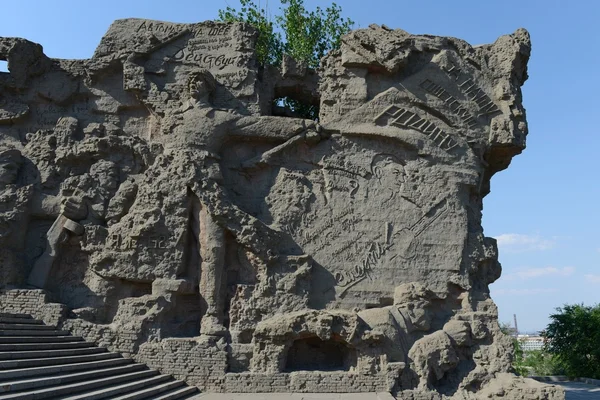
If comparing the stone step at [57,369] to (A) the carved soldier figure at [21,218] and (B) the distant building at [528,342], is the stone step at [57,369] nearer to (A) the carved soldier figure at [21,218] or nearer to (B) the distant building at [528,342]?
(A) the carved soldier figure at [21,218]

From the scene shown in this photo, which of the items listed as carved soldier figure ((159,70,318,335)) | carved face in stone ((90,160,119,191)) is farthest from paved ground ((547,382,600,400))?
carved face in stone ((90,160,119,191))

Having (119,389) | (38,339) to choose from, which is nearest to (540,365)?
(119,389)

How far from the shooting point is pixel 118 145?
8.93 meters

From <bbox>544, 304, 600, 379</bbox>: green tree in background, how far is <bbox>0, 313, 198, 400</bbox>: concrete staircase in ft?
44.6

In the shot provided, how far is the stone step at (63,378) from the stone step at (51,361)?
0.92ft

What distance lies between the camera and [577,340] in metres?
16.3

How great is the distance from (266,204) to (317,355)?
265 cm

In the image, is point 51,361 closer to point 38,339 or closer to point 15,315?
point 38,339

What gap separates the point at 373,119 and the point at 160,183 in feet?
12.9

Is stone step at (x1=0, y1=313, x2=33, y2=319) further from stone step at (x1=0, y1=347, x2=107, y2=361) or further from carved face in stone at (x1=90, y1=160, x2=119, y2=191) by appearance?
carved face in stone at (x1=90, y1=160, x2=119, y2=191)

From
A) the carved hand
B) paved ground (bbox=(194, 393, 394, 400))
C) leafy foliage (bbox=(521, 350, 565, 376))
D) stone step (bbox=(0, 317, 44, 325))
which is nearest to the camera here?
paved ground (bbox=(194, 393, 394, 400))

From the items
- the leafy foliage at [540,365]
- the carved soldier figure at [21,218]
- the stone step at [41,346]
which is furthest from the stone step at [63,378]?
the leafy foliage at [540,365]

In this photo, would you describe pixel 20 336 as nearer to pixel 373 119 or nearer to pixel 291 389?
pixel 291 389

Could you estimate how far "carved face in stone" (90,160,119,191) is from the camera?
28.5ft
